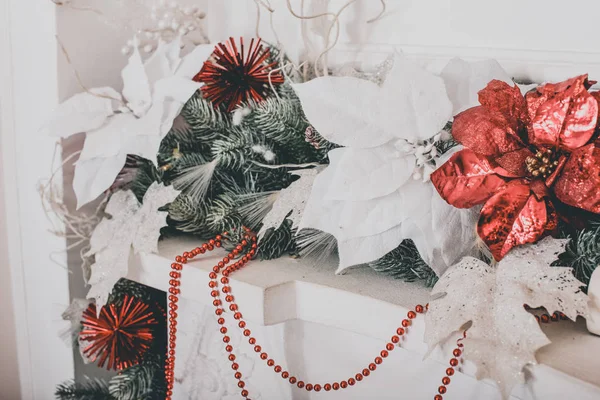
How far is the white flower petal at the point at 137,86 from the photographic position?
820 millimetres

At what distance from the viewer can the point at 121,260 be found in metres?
0.78

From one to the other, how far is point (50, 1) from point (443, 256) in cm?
62

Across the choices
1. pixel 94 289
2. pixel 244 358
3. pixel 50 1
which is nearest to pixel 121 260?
pixel 94 289

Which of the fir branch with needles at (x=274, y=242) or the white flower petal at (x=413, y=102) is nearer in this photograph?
the white flower petal at (x=413, y=102)

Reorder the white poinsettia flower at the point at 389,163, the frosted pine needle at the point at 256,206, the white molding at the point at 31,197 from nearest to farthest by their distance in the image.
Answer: the white poinsettia flower at the point at 389,163 < the frosted pine needle at the point at 256,206 < the white molding at the point at 31,197

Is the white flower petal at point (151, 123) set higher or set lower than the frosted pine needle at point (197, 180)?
higher

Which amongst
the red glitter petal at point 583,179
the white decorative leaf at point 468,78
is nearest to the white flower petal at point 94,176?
the white decorative leaf at point 468,78

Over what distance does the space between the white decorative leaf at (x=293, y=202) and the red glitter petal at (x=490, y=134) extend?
0.62 feet

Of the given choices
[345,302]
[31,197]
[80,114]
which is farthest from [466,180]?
[31,197]

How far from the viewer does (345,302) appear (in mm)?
630

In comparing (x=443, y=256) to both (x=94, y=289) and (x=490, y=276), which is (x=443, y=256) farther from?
(x=94, y=289)

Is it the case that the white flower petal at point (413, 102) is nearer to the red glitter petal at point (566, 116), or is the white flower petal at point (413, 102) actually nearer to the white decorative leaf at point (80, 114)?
the red glitter petal at point (566, 116)

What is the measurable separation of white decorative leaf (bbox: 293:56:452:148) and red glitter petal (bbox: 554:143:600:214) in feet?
0.41

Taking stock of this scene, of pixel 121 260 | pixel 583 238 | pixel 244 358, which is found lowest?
pixel 244 358
